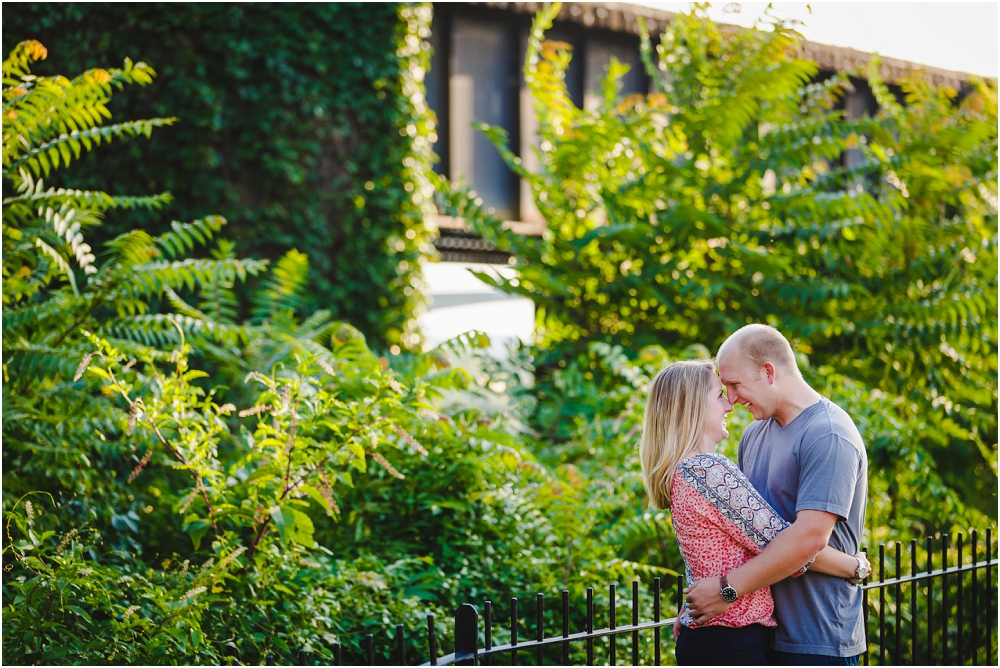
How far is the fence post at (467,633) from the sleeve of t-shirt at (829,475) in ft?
3.30

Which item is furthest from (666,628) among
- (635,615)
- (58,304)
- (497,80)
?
(497,80)

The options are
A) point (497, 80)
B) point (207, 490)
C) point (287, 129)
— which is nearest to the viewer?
point (207, 490)

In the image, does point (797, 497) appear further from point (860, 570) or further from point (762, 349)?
point (762, 349)

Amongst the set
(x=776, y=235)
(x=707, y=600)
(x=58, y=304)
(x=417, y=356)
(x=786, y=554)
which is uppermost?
(x=776, y=235)

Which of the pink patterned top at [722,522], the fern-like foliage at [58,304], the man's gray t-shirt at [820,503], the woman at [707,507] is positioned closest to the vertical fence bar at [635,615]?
the woman at [707,507]

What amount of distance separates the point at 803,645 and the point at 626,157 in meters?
5.47

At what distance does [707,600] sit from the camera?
2523mm

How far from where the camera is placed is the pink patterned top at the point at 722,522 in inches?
99.1

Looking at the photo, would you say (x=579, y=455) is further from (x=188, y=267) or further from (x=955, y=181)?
(x=955, y=181)

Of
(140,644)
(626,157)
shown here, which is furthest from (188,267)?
(626,157)

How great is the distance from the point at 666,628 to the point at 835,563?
6.78ft

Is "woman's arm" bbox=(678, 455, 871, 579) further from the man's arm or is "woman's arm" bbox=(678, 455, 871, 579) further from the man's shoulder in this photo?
the man's shoulder

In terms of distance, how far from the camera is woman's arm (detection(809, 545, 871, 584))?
102 inches

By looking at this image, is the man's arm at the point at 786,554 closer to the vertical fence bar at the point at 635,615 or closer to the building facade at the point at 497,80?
the vertical fence bar at the point at 635,615
